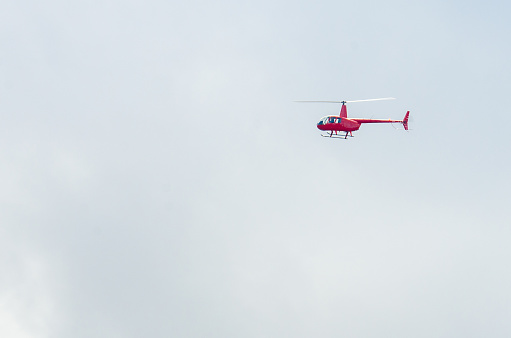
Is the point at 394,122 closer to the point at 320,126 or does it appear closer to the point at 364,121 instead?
the point at 364,121

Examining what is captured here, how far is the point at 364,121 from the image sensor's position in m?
168

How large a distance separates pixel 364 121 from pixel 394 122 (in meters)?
8.20

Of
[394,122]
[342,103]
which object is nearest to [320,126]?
[342,103]

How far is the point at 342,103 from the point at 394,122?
14.4m

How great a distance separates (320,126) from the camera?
163250 mm

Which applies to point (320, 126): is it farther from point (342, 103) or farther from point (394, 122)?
point (394, 122)

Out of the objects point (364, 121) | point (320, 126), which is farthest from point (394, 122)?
point (320, 126)

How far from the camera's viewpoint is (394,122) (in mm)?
171375

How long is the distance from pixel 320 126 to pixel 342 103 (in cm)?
794

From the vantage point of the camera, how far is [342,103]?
166 meters

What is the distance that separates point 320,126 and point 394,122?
64.7ft
